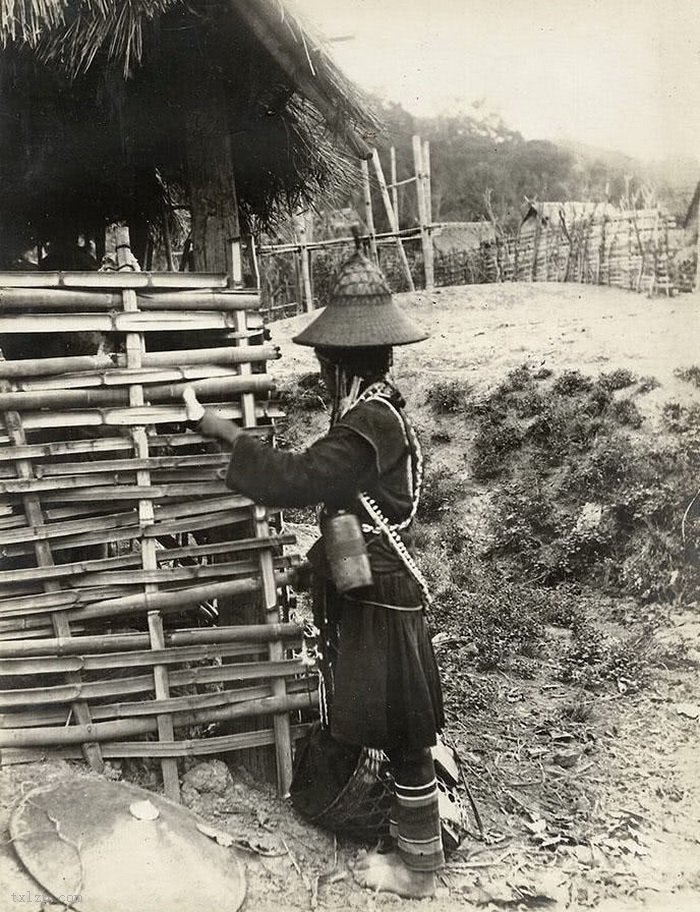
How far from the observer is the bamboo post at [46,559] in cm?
341

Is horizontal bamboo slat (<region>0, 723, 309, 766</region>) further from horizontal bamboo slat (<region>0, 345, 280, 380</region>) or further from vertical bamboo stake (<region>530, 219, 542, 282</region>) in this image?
vertical bamboo stake (<region>530, 219, 542, 282</region>)

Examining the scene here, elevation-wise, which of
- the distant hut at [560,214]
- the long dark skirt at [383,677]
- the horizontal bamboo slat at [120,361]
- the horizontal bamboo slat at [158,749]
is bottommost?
the horizontal bamboo slat at [158,749]

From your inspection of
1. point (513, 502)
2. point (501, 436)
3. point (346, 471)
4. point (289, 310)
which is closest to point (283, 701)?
point (346, 471)

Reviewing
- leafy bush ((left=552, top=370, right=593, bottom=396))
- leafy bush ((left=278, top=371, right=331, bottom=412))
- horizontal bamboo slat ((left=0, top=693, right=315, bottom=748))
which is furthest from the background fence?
horizontal bamboo slat ((left=0, top=693, right=315, bottom=748))

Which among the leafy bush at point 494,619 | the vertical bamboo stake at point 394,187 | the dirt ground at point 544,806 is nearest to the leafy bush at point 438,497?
the leafy bush at point 494,619

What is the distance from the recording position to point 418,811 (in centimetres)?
330

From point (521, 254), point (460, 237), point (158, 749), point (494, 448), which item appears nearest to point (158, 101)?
point (158, 749)

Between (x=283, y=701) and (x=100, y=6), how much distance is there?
3.07 meters

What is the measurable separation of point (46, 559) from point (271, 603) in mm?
1005

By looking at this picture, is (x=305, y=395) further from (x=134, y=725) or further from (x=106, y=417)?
(x=134, y=725)

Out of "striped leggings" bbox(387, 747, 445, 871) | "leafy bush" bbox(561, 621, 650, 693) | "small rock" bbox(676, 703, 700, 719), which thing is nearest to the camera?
"striped leggings" bbox(387, 747, 445, 871)

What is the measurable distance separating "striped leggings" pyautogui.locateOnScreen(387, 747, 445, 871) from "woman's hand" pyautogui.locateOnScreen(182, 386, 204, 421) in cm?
162

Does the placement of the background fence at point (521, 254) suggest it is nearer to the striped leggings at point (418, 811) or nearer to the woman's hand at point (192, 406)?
the woman's hand at point (192, 406)

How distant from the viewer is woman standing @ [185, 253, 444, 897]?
128 inches
